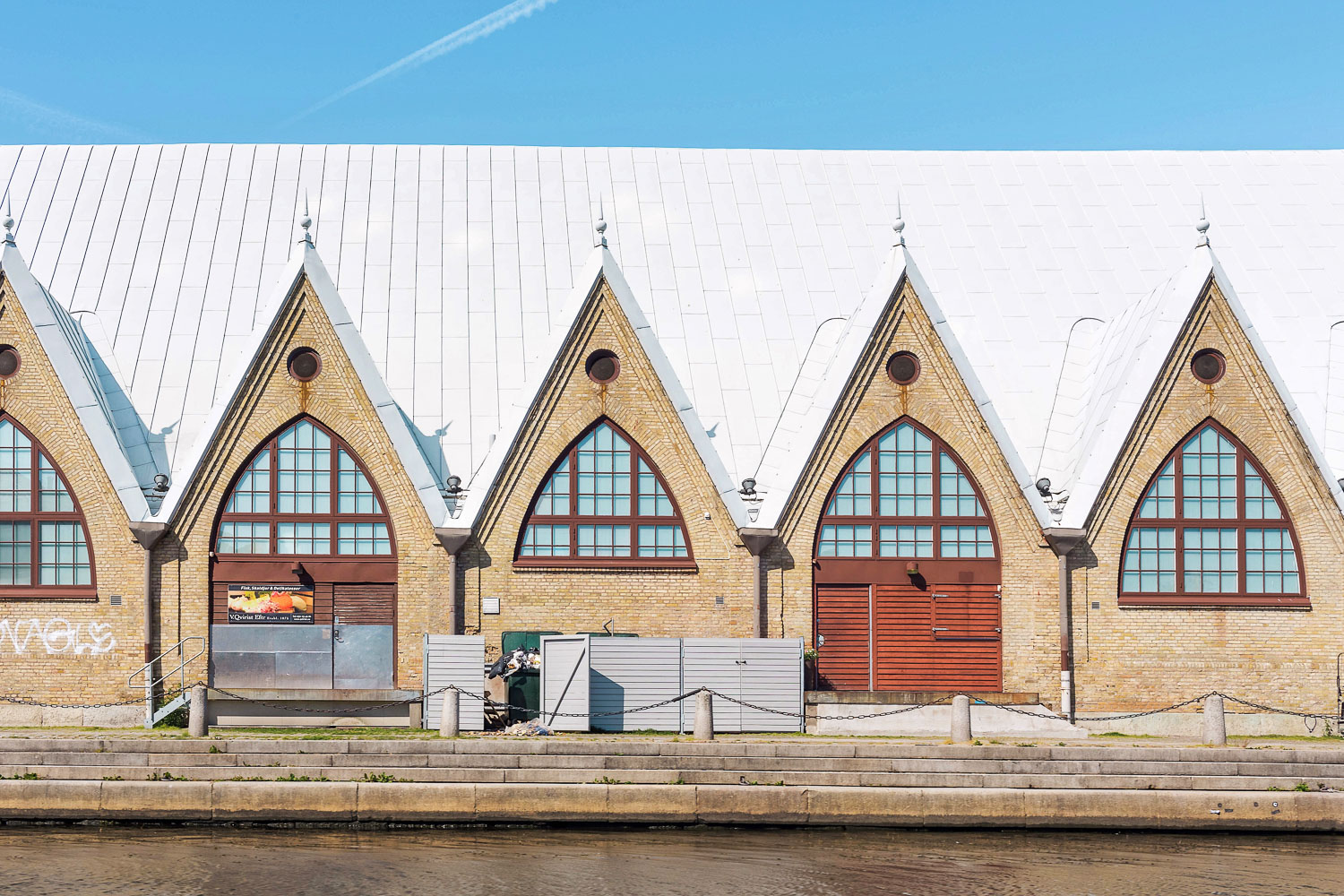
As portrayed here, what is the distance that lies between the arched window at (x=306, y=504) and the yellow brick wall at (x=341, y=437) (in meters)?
0.27

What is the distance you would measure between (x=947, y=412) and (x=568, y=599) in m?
8.90

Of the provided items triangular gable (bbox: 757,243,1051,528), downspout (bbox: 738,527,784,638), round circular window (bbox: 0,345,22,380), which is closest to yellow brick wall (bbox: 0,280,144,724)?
Answer: round circular window (bbox: 0,345,22,380)

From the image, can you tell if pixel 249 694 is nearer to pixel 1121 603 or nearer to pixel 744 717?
pixel 744 717

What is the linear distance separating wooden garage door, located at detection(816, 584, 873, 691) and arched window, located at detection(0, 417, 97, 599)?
15.1 meters

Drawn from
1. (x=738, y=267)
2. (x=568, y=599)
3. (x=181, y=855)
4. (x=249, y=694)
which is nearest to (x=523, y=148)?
(x=738, y=267)

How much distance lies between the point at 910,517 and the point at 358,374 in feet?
39.3

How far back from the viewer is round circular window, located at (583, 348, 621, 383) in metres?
31.9

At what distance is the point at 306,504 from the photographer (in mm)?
31578

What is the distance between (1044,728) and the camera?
3003 centimetres

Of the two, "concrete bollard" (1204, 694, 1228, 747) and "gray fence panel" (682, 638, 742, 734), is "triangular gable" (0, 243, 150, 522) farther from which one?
"concrete bollard" (1204, 694, 1228, 747)

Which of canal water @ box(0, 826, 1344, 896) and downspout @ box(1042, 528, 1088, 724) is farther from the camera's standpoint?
downspout @ box(1042, 528, 1088, 724)

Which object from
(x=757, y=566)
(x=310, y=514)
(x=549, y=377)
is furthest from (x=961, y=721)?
(x=310, y=514)

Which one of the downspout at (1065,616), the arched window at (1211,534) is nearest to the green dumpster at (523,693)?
the downspout at (1065,616)

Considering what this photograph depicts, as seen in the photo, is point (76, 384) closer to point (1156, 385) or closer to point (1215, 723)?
point (1156, 385)
